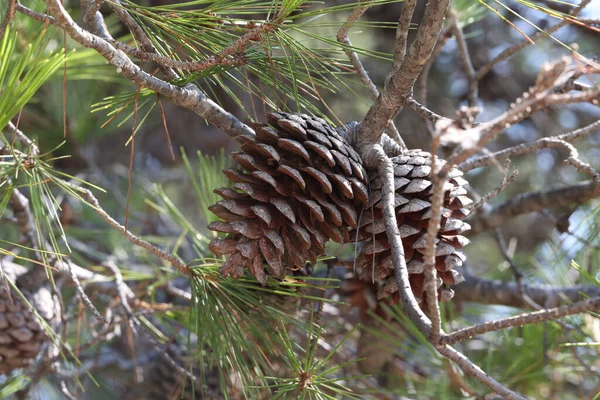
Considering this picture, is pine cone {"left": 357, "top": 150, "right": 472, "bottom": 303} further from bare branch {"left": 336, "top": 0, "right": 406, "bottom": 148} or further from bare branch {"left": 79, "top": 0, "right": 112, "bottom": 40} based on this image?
bare branch {"left": 79, "top": 0, "right": 112, "bottom": 40}

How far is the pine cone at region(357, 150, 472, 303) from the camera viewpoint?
0.76 metres

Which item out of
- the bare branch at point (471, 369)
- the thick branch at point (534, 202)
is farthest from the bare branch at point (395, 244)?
the thick branch at point (534, 202)

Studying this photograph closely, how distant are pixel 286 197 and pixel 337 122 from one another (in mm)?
419

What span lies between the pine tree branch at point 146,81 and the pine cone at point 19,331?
1.80ft

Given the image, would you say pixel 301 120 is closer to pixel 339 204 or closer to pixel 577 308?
pixel 339 204

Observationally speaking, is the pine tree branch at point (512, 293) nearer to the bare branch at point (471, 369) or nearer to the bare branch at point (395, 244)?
the bare branch at point (395, 244)

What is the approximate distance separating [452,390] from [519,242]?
1.32 m

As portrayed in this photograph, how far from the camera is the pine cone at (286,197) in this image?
0.74 meters

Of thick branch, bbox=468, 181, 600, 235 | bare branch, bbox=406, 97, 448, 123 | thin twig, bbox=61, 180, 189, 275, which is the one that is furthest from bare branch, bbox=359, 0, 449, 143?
thick branch, bbox=468, 181, 600, 235

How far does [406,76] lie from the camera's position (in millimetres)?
735

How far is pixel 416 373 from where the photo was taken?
180 cm

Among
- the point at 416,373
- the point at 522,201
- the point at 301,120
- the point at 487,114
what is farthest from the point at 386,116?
the point at 487,114

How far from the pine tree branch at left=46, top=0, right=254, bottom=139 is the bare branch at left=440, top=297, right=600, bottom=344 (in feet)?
1.38

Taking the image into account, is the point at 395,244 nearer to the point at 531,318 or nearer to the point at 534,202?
the point at 531,318
